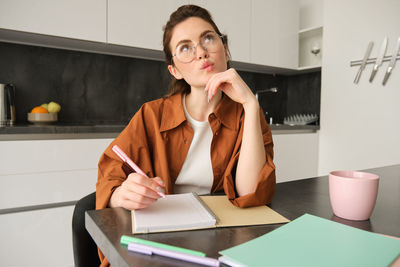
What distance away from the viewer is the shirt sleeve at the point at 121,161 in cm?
76

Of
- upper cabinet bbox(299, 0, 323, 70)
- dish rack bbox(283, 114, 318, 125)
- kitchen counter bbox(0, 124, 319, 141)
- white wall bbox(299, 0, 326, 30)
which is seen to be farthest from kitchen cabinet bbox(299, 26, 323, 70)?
kitchen counter bbox(0, 124, 319, 141)

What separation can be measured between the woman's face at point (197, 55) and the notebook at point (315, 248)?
63 cm

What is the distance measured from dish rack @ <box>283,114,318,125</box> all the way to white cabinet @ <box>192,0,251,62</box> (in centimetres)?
89

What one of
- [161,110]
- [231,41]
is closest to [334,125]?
[231,41]

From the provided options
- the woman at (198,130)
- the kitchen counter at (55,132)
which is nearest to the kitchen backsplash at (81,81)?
the kitchen counter at (55,132)

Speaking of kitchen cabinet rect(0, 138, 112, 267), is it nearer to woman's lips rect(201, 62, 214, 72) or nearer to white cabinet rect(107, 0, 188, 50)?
white cabinet rect(107, 0, 188, 50)

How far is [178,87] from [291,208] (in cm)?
76

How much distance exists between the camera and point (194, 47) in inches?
40.9

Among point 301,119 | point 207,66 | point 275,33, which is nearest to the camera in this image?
point 207,66

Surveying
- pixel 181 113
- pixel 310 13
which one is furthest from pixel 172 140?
pixel 310 13

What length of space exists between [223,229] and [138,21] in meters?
1.94

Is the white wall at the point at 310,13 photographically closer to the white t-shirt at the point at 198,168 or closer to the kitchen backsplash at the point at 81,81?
the kitchen backsplash at the point at 81,81

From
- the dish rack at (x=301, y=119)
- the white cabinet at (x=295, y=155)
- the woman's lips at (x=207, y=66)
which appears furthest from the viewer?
the dish rack at (x=301, y=119)

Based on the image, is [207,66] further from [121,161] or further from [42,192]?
[42,192]
